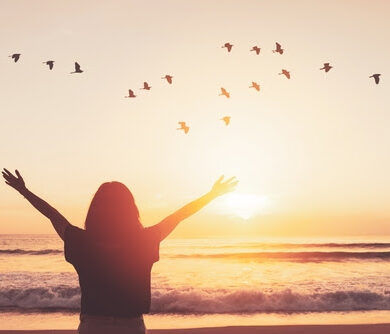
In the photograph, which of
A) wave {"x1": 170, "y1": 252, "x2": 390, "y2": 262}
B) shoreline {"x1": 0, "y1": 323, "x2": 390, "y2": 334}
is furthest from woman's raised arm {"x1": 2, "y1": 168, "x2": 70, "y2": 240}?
wave {"x1": 170, "y1": 252, "x2": 390, "y2": 262}

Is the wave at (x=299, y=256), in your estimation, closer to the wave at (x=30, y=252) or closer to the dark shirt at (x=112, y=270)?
the wave at (x=30, y=252)

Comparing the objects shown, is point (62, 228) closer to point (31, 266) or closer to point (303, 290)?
point (303, 290)

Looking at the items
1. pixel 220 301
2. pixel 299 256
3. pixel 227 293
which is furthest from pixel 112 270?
pixel 299 256

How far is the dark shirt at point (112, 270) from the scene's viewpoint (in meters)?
3.71

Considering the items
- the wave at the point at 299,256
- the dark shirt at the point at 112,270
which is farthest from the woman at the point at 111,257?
the wave at the point at 299,256

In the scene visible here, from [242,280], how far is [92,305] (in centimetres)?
2018

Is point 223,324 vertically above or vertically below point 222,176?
below

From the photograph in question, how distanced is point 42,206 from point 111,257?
1.80 ft

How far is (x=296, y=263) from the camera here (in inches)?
1286

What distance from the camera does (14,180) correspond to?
389 centimetres

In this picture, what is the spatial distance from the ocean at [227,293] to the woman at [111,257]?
34.4ft

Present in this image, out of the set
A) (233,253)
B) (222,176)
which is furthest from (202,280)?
(222,176)

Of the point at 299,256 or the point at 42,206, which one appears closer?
the point at 42,206

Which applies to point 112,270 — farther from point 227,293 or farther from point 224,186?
point 227,293
